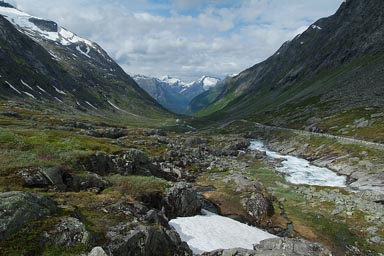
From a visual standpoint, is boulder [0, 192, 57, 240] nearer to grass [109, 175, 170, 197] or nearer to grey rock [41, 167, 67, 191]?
grey rock [41, 167, 67, 191]

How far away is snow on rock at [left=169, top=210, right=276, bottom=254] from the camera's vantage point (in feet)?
95.4

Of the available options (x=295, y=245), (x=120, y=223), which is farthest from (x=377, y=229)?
(x=120, y=223)

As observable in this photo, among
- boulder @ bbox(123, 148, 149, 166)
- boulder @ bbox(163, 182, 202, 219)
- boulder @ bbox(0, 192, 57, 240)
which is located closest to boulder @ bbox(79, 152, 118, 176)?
boulder @ bbox(123, 148, 149, 166)

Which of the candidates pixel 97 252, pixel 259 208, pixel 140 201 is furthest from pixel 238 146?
pixel 97 252

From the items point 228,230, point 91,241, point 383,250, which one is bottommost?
point 383,250

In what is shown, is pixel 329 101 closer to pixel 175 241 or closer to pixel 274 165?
pixel 274 165

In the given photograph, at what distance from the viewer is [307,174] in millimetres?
75375

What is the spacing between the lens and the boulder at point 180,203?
35.0 metres

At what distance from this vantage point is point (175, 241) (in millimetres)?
23734

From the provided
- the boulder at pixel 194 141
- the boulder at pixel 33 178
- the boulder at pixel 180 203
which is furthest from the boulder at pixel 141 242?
the boulder at pixel 194 141

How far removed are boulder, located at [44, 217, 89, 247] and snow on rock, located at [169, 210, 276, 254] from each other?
34.4 feet

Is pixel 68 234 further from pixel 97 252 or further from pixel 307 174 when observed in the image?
pixel 307 174

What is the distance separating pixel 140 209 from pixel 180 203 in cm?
909

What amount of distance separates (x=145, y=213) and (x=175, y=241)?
437cm
